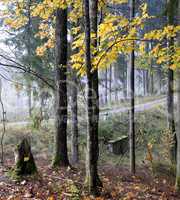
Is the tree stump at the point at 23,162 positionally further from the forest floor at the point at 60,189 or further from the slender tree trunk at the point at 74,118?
the slender tree trunk at the point at 74,118

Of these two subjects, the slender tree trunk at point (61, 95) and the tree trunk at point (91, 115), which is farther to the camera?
the slender tree trunk at point (61, 95)

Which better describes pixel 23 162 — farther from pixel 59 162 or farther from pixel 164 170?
pixel 164 170

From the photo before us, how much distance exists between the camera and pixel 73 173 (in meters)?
8.66

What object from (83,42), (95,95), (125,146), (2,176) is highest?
(83,42)

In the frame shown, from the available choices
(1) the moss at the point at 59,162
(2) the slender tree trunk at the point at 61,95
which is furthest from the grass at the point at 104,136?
(1) the moss at the point at 59,162

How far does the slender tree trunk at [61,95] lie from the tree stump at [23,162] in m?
1.57

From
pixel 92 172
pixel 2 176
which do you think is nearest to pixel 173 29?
pixel 92 172

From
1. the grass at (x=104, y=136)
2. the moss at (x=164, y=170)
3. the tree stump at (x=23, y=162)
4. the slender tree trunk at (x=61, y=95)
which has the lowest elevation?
the moss at (x=164, y=170)

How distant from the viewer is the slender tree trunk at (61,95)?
31.0 feet

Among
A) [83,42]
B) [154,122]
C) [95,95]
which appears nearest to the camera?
[95,95]

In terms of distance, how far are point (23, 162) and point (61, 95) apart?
246 centimetres

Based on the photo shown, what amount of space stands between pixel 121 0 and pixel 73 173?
4757 mm

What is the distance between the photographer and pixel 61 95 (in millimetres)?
9516

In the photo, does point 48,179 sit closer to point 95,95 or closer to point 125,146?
point 95,95
